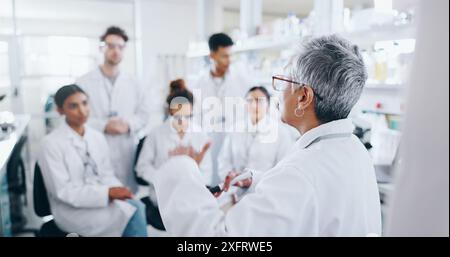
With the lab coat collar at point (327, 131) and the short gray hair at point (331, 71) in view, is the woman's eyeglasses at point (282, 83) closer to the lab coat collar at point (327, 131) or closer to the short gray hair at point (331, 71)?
the short gray hair at point (331, 71)

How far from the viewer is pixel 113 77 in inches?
83.2

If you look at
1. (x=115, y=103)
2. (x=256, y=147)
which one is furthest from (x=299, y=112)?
(x=115, y=103)

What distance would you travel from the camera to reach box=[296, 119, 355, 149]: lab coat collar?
80 centimetres

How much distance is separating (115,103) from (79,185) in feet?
2.20

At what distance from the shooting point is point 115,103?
2.11 meters

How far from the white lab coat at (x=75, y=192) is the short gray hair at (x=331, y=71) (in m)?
1.15

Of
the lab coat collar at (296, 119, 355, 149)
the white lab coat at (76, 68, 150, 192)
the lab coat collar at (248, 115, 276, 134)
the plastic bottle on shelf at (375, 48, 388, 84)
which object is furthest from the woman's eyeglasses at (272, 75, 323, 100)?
the white lab coat at (76, 68, 150, 192)

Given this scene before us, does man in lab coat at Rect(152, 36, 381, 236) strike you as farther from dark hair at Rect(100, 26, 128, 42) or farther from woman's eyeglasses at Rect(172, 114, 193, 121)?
dark hair at Rect(100, 26, 128, 42)

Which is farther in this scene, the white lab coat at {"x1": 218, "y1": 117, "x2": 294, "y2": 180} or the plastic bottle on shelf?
the plastic bottle on shelf

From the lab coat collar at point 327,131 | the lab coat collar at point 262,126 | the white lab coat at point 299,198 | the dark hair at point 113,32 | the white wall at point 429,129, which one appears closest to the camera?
the white wall at point 429,129

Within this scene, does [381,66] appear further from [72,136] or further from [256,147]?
[72,136]

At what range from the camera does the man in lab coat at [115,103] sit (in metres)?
2.05

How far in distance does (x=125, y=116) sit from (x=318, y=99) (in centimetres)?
161

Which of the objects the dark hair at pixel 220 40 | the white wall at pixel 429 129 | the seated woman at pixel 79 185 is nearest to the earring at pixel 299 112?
the white wall at pixel 429 129
